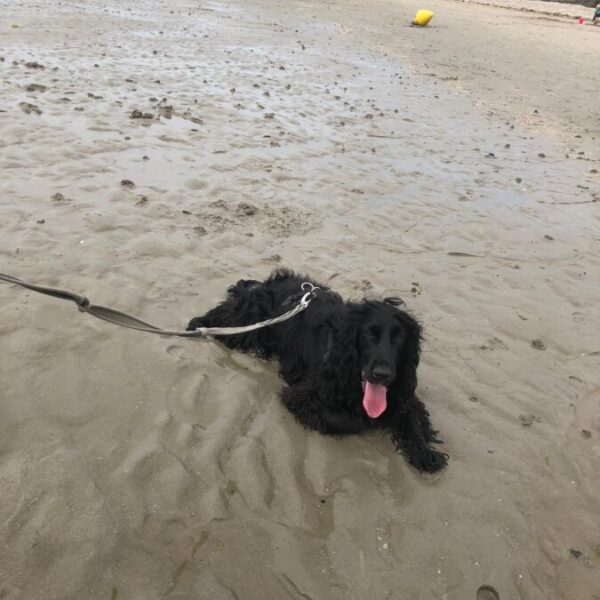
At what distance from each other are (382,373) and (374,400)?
0.28m

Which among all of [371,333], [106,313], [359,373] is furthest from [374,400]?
[106,313]

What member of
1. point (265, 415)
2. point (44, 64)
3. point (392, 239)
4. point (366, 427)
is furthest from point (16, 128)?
point (366, 427)

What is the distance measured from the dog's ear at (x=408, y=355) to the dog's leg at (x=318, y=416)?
1.30 ft

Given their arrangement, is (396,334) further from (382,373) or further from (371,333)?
(382,373)

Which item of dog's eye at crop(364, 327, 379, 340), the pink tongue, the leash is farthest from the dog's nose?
the leash

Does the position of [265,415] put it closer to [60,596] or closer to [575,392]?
[60,596]

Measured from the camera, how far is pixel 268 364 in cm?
422

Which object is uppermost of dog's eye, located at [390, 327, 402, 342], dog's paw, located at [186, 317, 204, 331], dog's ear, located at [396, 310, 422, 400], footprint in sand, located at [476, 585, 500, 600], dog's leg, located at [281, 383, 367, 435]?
dog's eye, located at [390, 327, 402, 342]

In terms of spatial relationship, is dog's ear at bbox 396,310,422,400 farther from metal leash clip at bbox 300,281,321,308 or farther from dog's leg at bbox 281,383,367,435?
metal leash clip at bbox 300,281,321,308

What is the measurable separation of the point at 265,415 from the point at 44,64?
10.7 metres

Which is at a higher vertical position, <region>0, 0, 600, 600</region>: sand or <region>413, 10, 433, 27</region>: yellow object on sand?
<region>0, 0, 600, 600</region>: sand

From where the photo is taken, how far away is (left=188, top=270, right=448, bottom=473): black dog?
130 inches

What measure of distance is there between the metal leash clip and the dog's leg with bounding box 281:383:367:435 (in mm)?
664

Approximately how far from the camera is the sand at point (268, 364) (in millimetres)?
2727
